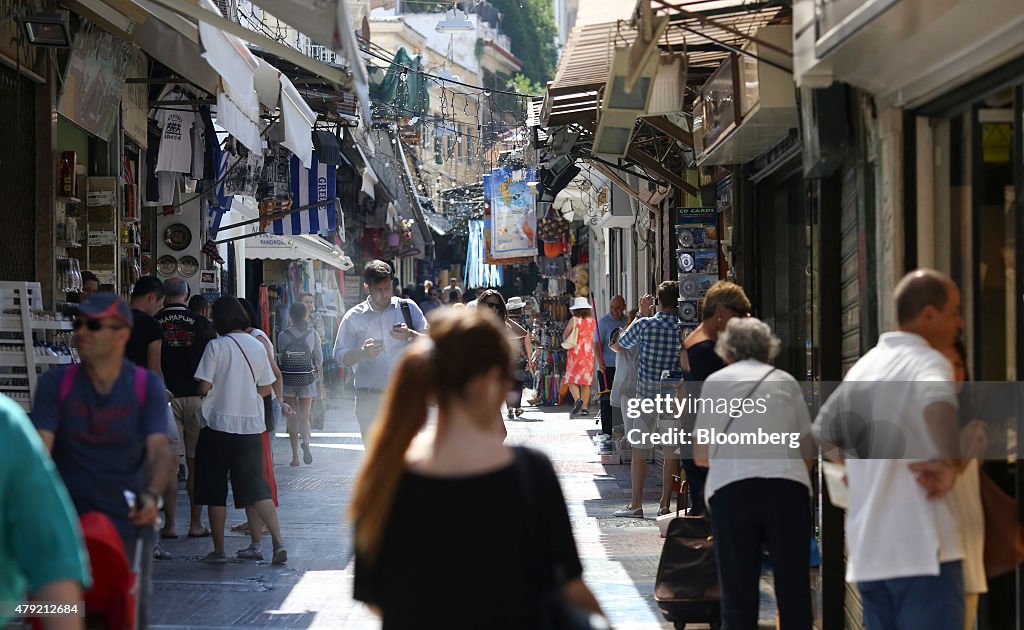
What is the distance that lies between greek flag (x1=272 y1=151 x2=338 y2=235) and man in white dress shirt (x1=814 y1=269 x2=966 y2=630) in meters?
13.6

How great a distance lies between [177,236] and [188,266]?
0.38 metres

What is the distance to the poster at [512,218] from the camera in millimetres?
26172

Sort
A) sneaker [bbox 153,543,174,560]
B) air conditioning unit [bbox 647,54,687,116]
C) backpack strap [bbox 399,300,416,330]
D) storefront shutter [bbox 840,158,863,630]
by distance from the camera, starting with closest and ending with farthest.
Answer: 1. storefront shutter [bbox 840,158,863,630]
2. air conditioning unit [bbox 647,54,687,116]
3. sneaker [bbox 153,543,174,560]
4. backpack strap [bbox 399,300,416,330]

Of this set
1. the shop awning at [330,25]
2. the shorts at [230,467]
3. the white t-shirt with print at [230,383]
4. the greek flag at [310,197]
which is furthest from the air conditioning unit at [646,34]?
the greek flag at [310,197]

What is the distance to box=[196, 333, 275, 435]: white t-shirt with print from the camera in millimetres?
8867

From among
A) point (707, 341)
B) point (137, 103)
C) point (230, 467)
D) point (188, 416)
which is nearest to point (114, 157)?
point (137, 103)

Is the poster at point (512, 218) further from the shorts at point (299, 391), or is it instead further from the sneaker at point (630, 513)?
the sneaker at point (630, 513)

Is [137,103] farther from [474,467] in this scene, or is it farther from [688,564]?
[474,467]

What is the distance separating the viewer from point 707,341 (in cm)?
783

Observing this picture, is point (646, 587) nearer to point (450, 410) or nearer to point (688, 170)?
point (450, 410)

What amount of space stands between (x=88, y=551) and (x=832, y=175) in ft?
15.5

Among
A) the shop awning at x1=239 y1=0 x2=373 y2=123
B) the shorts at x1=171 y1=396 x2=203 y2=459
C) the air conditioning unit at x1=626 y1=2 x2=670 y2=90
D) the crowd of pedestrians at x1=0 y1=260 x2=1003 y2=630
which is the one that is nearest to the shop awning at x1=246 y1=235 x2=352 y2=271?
the shorts at x1=171 y1=396 x2=203 y2=459

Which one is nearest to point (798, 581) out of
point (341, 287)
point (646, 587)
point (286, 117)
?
point (646, 587)

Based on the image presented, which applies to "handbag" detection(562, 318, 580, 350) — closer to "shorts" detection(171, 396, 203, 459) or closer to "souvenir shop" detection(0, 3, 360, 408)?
"souvenir shop" detection(0, 3, 360, 408)
